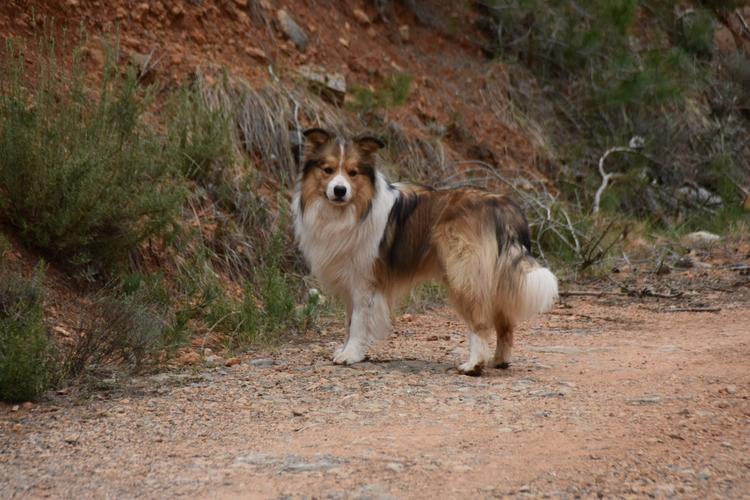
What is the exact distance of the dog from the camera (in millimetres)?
6531

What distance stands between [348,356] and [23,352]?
2.46m

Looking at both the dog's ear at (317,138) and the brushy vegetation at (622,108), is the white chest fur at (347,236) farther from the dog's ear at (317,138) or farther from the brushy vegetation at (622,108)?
the brushy vegetation at (622,108)

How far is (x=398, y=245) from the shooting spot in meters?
7.03

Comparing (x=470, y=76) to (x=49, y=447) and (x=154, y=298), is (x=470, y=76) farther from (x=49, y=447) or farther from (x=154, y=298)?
(x=49, y=447)

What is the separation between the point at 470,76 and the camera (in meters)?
15.6

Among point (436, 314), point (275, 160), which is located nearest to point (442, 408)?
point (436, 314)

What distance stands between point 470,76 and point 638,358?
9.53m

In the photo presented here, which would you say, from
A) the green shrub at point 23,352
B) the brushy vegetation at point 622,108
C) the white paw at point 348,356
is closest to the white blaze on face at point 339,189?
the white paw at point 348,356

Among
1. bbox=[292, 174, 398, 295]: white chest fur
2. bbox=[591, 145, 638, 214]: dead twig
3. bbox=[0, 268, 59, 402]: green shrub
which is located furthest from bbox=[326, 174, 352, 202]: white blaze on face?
bbox=[591, 145, 638, 214]: dead twig

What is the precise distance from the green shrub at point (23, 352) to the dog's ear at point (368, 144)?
2.41 metres

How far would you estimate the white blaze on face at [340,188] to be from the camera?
267 inches

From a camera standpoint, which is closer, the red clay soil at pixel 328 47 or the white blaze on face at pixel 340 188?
the white blaze on face at pixel 340 188

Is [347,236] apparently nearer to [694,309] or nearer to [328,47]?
[694,309]

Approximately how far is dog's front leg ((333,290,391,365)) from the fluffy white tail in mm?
1100
